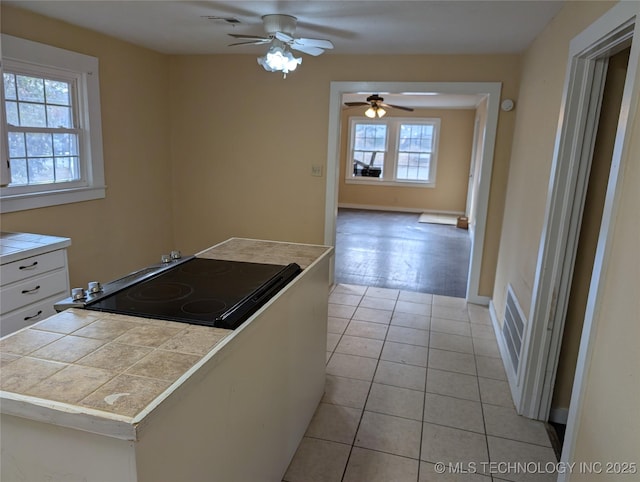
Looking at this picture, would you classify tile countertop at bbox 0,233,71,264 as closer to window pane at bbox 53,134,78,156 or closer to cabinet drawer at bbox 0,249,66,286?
cabinet drawer at bbox 0,249,66,286

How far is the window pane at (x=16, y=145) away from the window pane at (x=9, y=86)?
0.81 ft

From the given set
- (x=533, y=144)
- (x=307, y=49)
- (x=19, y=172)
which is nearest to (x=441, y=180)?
(x=533, y=144)

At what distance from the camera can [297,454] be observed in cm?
217

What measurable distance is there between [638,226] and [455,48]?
2924 millimetres

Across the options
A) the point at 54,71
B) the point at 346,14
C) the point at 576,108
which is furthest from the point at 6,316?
the point at 576,108

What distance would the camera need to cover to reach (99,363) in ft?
3.77

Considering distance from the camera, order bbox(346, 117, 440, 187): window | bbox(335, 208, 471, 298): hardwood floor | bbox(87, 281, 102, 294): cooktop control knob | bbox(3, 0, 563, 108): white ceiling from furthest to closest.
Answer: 1. bbox(346, 117, 440, 187): window
2. bbox(335, 208, 471, 298): hardwood floor
3. bbox(3, 0, 563, 108): white ceiling
4. bbox(87, 281, 102, 294): cooktop control knob

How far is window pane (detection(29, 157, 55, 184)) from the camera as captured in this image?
10.5ft

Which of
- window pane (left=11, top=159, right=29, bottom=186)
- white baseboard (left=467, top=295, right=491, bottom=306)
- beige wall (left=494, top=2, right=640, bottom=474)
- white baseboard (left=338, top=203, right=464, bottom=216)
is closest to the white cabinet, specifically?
window pane (left=11, top=159, right=29, bottom=186)

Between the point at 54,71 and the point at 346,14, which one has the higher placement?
the point at 346,14

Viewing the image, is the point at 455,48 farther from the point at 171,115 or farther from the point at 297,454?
the point at 297,454

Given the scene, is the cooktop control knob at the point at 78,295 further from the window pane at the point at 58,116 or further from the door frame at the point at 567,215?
the window pane at the point at 58,116

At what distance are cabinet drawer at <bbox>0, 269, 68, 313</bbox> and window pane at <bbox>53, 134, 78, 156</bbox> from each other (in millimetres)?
1187

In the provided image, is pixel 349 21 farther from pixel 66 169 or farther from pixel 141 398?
pixel 141 398
